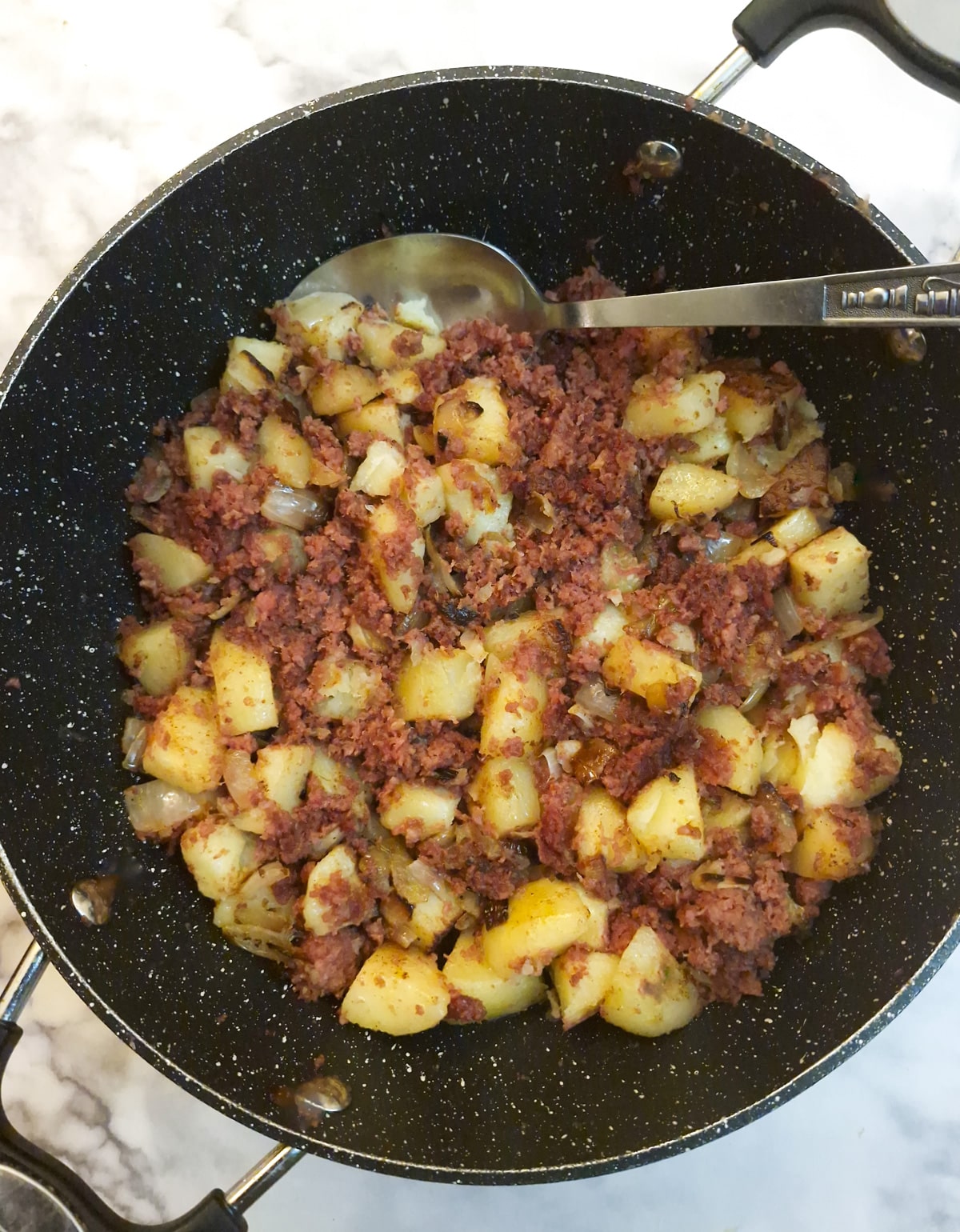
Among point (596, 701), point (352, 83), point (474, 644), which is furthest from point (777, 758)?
point (352, 83)

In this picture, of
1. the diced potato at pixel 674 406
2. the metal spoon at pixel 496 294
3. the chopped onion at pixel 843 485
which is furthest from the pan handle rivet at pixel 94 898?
the chopped onion at pixel 843 485

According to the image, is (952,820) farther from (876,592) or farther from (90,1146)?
(90,1146)

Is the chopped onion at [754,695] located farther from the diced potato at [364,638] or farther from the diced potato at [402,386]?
the diced potato at [402,386]

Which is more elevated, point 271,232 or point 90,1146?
point 271,232

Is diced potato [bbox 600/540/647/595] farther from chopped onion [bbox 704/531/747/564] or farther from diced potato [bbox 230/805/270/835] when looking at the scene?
diced potato [bbox 230/805/270/835]

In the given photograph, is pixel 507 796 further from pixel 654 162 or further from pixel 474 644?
pixel 654 162

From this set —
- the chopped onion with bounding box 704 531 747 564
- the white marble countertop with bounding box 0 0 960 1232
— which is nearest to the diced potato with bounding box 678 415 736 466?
the chopped onion with bounding box 704 531 747 564

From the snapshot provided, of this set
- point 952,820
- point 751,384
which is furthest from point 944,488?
point 952,820
